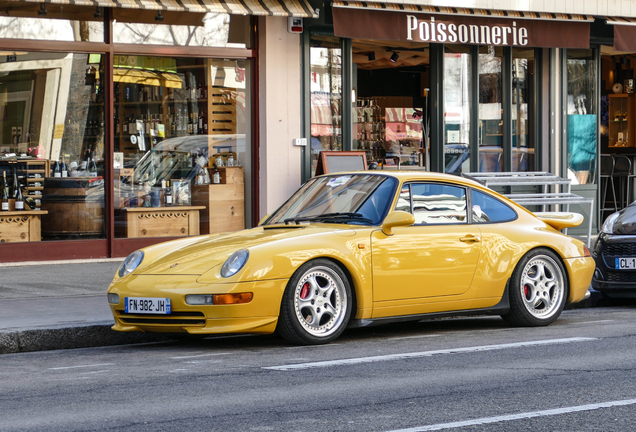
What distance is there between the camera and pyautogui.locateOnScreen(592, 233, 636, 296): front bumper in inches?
390

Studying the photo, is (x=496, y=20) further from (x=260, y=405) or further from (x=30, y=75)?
(x=260, y=405)

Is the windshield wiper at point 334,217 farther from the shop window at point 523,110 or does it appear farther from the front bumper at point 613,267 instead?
the shop window at point 523,110

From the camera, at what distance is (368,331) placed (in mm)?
8422

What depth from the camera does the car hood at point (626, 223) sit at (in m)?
10.0

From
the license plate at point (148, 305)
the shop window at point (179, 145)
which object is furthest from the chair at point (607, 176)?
the license plate at point (148, 305)

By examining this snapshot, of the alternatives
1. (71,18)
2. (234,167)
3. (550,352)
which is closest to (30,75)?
(71,18)

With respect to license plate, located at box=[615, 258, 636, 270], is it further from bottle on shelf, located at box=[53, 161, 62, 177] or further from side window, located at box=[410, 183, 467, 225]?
bottle on shelf, located at box=[53, 161, 62, 177]

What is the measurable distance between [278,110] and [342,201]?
6320 mm

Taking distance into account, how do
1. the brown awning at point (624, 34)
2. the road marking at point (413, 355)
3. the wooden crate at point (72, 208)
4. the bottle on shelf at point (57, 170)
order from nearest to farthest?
the road marking at point (413, 355)
the wooden crate at point (72, 208)
the bottle on shelf at point (57, 170)
the brown awning at point (624, 34)

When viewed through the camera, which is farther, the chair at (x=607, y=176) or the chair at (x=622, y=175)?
the chair at (x=622, y=175)

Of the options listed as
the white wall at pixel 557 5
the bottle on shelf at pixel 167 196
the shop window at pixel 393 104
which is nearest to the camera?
the bottle on shelf at pixel 167 196

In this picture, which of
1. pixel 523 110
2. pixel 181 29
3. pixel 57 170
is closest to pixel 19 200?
pixel 57 170

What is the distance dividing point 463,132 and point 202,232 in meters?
4.92

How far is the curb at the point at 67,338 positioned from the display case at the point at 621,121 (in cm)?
1668
